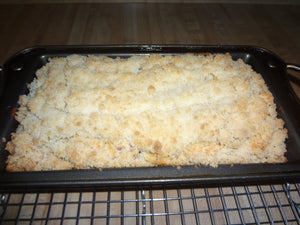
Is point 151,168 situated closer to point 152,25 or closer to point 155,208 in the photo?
point 155,208

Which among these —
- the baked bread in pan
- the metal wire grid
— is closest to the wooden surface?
the baked bread in pan

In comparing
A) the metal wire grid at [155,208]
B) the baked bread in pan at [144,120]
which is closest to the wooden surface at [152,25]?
the baked bread in pan at [144,120]

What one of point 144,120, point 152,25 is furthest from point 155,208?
point 152,25

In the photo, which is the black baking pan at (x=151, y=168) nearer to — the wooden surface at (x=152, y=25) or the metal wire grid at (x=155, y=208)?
the metal wire grid at (x=155, y=208)

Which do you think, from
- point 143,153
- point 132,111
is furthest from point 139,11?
point 143,153

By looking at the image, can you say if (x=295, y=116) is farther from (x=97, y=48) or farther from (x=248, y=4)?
(x=248, y=4)

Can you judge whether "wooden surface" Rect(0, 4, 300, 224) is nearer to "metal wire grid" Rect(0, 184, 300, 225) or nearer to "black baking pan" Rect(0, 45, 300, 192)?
"black baking pan" Rect(0, 45, 300, 192)
